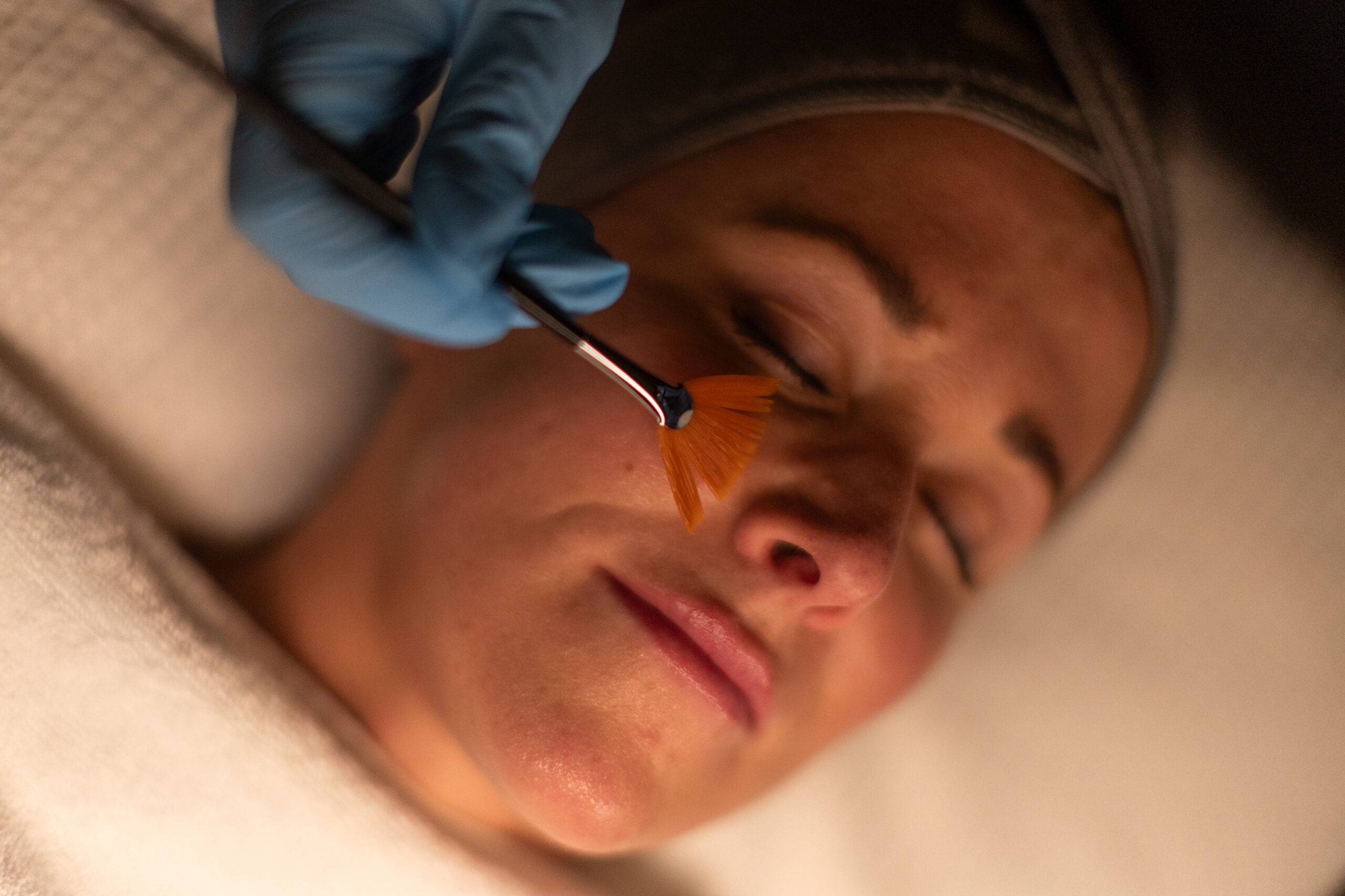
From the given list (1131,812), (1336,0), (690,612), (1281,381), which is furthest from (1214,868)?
(1336,0)

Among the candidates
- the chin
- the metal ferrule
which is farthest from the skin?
the metal ferrule

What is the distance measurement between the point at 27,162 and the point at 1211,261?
131 centimetres

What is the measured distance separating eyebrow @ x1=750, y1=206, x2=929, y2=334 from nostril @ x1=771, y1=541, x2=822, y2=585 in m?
0.22

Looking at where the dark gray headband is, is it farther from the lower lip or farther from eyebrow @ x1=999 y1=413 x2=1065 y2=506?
the lower lip

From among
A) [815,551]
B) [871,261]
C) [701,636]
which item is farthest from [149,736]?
[871,261]

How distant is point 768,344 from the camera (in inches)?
30.0

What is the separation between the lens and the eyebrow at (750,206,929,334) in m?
0.74

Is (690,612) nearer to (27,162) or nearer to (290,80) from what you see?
(290,80)

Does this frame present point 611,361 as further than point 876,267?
No

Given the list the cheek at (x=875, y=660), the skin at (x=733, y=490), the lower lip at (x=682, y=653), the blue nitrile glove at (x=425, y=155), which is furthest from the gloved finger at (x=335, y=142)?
the cheek at (x=875, y=660)

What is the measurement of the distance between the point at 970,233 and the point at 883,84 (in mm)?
166

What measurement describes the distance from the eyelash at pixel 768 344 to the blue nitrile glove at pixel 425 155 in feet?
0.52

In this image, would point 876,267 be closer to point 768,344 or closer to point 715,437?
point 768,344

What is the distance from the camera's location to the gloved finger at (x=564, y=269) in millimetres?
613
